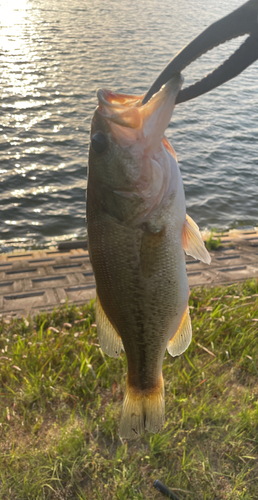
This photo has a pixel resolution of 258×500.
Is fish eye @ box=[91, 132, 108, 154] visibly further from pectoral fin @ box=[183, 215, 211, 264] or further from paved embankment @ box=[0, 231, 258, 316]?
paved embankment @ box=[0, 231, 258, 316]

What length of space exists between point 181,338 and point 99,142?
102cm

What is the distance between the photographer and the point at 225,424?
3.47 m

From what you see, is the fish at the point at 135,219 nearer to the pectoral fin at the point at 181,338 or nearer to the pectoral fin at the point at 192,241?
the pectoral fin at the point at 192,241

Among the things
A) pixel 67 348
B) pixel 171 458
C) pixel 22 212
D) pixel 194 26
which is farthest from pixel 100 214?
pixel 194 26

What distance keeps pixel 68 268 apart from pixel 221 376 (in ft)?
10.1

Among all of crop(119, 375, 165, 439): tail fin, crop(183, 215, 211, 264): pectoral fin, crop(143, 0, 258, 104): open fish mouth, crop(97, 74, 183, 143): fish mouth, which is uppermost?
crop(143, 0, 258, 104): open fish mouth

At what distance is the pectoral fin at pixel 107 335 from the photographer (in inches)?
77.9

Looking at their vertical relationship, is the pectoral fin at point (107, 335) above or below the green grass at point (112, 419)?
above

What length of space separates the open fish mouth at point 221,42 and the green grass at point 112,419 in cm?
262

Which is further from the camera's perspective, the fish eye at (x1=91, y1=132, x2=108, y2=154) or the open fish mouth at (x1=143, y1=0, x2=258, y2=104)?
the fish eye at (x1=91, y1=132, x2=108, y2=154)

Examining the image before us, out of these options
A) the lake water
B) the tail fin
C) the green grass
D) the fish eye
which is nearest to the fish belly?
the tail fin

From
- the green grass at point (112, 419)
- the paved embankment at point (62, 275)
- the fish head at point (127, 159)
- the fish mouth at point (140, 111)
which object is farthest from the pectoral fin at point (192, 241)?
the paved embankment at point (62, 275)

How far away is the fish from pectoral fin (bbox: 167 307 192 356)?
136 mm

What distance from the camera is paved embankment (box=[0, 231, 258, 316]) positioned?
5160 millimetres
